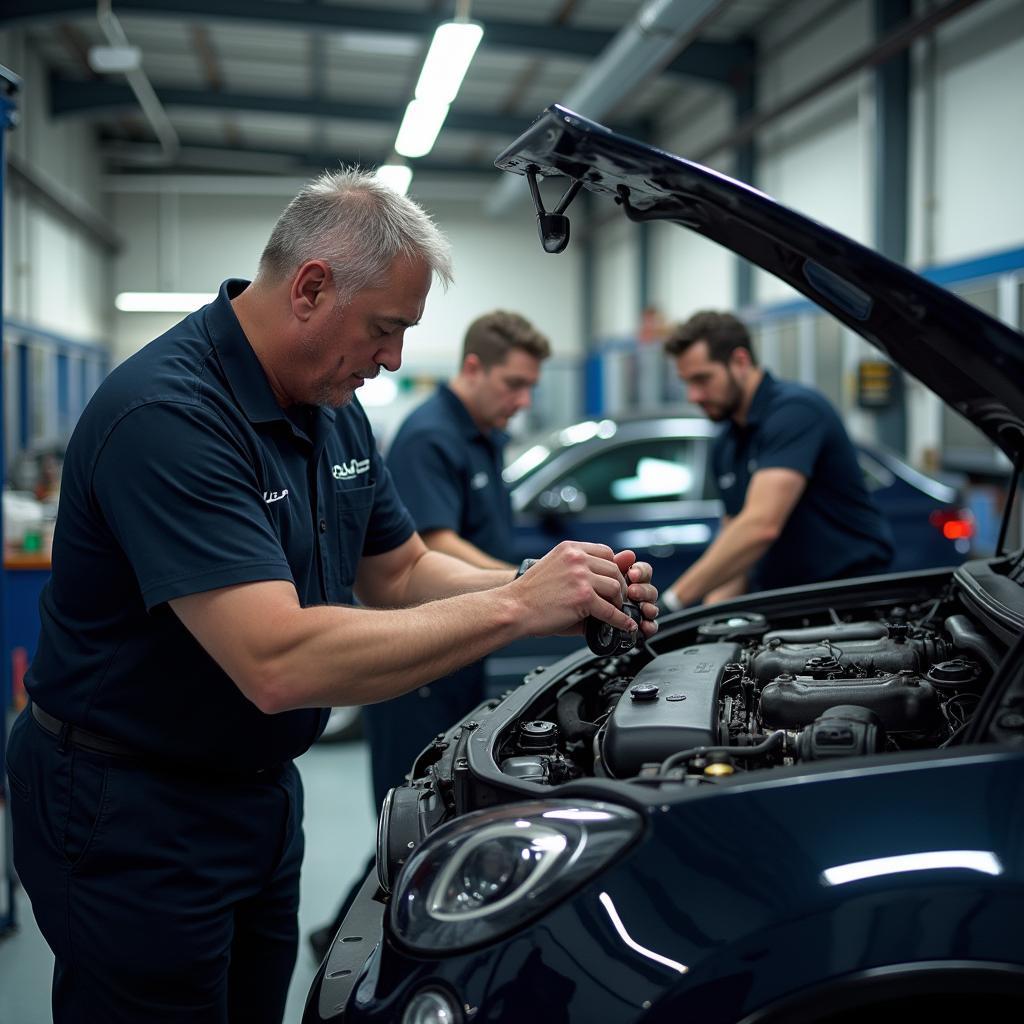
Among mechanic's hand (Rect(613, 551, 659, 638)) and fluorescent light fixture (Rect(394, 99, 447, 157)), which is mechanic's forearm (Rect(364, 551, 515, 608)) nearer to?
mechanic's hand (Rect(613, 551, 659, 638))

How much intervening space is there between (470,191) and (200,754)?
14.9 m

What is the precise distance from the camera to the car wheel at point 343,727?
4789 mm

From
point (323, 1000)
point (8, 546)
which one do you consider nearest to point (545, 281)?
point (8, 546)

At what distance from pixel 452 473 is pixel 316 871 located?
4.69 feet

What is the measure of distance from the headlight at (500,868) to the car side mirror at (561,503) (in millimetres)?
3517

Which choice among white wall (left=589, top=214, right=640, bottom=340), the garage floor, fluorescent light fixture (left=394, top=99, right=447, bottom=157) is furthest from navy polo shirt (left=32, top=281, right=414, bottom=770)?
white wall (left=589, top=214, right=640, bottom=340)

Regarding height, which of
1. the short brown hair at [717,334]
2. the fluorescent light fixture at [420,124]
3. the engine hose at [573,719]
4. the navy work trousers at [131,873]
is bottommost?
the navy work trousers at [131,873]

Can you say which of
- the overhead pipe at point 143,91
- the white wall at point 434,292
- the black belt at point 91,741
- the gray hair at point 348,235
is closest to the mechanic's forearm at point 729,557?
the gray hair at point 348,235

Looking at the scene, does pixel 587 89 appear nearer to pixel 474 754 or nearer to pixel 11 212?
pixel 11 212

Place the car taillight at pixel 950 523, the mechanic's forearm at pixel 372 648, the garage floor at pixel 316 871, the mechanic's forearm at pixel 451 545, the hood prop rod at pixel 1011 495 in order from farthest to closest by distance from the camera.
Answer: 1. the car taillight at pixel 950 523
2. the mechanic's forearm at pixel 451 545
3. the garage floor at pixel 316 871
4. the hood prop rod at pixel 1011 495
5. the mechanic's forearm at pixel 372 648

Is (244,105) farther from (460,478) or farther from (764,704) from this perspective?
(764,704)

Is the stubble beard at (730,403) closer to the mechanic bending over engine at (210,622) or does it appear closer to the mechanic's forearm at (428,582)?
the mechanic's forearm at (428,582)

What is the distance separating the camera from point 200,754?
1.46 meters

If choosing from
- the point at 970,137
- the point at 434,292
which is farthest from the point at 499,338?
the point at 434,292
